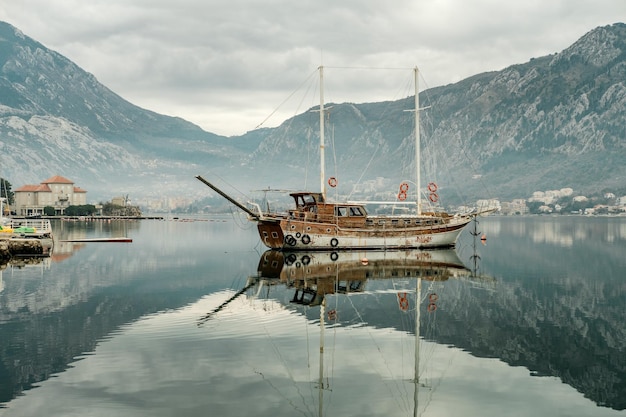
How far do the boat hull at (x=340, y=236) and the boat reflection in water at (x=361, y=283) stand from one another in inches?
40.6

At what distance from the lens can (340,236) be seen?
6234 cm

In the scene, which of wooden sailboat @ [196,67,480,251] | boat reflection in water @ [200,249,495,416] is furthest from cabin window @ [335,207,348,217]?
boat reflection in water @ [200,249,495,416]

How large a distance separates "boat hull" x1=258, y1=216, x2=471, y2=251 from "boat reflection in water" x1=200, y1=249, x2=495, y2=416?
1030 millimetres

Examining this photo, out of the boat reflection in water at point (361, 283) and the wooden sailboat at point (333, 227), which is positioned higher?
the wooden sailboat at point (333, 227)

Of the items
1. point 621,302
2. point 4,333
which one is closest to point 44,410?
point 4,333

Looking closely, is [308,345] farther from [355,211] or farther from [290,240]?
[355,211]

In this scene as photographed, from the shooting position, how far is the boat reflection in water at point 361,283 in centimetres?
2628

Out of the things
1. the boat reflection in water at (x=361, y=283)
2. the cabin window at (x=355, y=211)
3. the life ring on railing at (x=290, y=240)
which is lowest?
the boat reflection in water at (x=361, y=283)

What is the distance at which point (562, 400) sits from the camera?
17.4 metres

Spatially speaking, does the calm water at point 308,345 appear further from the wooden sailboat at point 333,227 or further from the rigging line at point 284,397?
the wooden sailboat at point 333,227

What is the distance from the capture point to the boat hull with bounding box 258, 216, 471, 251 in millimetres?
61188

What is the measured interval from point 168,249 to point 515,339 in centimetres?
5498

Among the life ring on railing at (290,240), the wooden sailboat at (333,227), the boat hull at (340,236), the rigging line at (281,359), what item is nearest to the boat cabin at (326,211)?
the wooden sailboat at (333,227)

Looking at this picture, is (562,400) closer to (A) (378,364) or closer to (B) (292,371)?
(A) (378,364)
